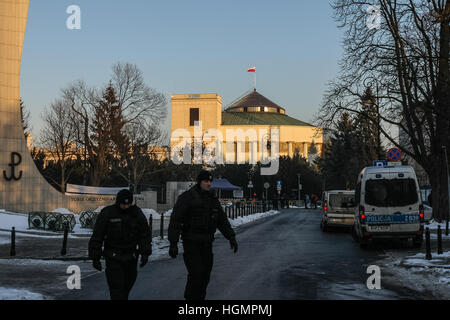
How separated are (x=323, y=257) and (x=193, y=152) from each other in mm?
53648

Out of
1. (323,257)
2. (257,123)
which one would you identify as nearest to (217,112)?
(257,123)

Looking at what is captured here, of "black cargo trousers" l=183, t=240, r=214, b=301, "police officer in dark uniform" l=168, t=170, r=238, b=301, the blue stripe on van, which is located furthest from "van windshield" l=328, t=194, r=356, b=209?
"black cargo trousers" l=183, t=240, r=214, b=301

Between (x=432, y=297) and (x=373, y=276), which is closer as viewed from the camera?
(x=432, y=297)

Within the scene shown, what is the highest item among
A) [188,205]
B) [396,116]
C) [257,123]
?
[257,123]

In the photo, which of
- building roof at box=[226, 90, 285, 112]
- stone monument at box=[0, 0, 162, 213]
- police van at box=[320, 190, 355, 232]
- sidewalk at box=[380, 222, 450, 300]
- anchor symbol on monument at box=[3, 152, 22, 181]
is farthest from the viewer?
building roof at box=[226, 90, 285, 112]

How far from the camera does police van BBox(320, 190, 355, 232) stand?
82.6 ft

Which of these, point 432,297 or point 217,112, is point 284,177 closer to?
point 217,112

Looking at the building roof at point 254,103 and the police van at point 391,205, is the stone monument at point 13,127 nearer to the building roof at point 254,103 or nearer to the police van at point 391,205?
the police van at point 391,205

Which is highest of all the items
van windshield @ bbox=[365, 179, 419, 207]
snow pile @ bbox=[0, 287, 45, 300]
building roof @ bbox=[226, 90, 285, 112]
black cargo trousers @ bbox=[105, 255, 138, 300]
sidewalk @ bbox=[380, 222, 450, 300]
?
building roof @ bbox=[226, 90, 285, 112]

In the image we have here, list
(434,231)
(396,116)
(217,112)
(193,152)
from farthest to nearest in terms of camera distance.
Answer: (217,112) < (193,152) < (396,116) < (434,231)

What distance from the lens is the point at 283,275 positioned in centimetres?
1165

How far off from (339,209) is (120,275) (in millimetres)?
19553

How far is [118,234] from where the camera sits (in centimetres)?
689

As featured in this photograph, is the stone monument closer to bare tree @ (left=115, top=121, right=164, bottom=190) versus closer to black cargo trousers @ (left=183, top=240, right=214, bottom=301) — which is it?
bare tree @ (left=115, top=121, right=164, bottom=190)
